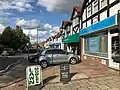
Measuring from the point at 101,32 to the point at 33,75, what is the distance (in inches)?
332

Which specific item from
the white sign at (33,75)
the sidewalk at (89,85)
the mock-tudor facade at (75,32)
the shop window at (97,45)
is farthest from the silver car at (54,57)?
the white sign at (33,75)

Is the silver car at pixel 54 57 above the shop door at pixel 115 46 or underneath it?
underneath

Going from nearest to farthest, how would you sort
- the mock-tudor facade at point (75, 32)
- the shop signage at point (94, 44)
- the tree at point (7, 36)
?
the shop signage at point (94, 44) → the mock-tudor facade at point (75, 32) → the tree at point (7, 36)

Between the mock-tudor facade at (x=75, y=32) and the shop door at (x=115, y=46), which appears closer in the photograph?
the shop door at (x=115, y=46)

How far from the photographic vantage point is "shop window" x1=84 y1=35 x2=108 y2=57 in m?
15.3

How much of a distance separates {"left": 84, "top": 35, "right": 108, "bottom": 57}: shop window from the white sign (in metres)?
6.92

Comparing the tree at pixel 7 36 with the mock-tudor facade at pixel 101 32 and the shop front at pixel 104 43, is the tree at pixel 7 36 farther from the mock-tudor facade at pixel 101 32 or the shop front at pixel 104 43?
the shop front at pixel 104 43

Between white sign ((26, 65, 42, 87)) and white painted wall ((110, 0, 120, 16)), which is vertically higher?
white painted wall ((110, 0, 120, 16))

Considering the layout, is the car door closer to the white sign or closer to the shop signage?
the shop signage

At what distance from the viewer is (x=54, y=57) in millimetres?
19344

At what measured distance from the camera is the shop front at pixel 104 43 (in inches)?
524

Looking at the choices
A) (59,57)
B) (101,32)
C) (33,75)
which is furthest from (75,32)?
(33,75)

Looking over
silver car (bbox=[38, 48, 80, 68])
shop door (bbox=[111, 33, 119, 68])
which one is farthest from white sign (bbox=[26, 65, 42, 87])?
silver car (bbox=[38, 48, 80, 68])

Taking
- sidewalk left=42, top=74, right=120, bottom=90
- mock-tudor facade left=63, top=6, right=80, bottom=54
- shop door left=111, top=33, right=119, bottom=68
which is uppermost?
mock-tudor facade left=63, top=6, right=80, bottom=54
